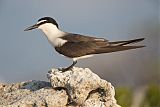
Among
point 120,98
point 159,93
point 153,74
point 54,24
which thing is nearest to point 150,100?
point 159,93

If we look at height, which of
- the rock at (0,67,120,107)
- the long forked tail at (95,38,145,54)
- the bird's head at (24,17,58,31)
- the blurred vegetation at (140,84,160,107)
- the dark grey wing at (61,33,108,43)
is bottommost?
the blurred vegetation at (140,84,160,107)

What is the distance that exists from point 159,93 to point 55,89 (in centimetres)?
808

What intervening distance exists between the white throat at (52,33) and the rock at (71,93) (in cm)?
109

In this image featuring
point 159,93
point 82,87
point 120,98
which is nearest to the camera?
point 82,87

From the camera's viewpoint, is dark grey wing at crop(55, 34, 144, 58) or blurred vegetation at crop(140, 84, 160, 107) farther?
blurred vegetation at crop(140, 84, 160, 107)

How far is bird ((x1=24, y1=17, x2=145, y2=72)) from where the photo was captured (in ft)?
23.6

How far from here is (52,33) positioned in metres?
7.42

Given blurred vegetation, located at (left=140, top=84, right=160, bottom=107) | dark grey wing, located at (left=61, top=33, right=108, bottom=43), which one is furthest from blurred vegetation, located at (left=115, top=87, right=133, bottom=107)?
dark grey wing, located at (left=61, top=33, right=108, bottom=43)

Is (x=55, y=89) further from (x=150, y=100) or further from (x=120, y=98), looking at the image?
(x=150, y=100)

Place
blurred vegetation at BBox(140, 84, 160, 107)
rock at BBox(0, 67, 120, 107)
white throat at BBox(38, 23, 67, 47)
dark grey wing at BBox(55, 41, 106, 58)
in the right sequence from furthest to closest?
blurred vegetation at BBox(140, 84, 160, 107)
white throat at BBox(38, 23, 67, 47)
dark grey wing at BBox(55, 41, 106, 58)
rock at BBox(0, 67, 120, 107)

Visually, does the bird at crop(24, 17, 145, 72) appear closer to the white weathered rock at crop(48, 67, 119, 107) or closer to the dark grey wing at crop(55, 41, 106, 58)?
the dark grey wing at crop(55, 41, 106, 58)

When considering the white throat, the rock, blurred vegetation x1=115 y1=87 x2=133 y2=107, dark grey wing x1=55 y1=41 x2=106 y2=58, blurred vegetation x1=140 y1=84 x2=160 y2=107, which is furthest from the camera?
blurred vegetation x1=140 y1=84 x2=160 y2=107

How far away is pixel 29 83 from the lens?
670 cm

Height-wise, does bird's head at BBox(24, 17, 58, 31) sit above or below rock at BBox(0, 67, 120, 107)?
above
